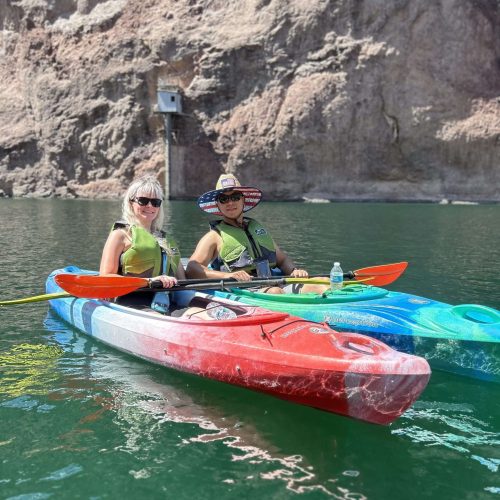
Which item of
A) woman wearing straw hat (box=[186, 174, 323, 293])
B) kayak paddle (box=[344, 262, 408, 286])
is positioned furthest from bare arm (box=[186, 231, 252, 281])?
kayak paddle (box=[344, 262, 408, 286])

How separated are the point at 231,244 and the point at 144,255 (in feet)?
4.35

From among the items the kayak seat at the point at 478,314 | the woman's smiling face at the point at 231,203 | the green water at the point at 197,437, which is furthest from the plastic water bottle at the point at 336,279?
the green water at the point at 197,437

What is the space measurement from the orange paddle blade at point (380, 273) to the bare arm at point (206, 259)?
4.99 feet

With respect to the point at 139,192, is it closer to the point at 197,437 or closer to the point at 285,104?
the point at 197,437

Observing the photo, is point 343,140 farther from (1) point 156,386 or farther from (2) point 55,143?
(1) point 156,386

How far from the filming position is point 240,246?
653 centimetres

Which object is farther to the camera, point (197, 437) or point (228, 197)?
point (228, 197)

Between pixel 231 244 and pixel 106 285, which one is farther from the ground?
pixel 231 244

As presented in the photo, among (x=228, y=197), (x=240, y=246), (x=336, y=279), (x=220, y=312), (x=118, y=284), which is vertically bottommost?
(x=220, y=312)

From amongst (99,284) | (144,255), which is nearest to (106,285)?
(99,284)

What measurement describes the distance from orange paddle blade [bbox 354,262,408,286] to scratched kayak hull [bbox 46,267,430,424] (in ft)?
7.14

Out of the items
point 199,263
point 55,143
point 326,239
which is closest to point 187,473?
point 199,263

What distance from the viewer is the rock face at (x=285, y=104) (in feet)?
132

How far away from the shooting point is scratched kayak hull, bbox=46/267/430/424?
11.8 feet
